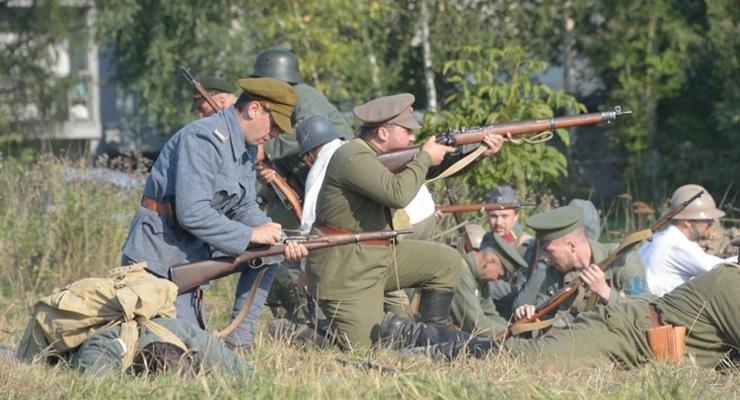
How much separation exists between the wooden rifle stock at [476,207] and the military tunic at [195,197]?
3.17 meters

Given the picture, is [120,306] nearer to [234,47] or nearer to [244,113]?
[244,113]

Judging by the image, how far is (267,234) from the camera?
31.0 ft

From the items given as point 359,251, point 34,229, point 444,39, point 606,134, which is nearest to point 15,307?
point 34,229

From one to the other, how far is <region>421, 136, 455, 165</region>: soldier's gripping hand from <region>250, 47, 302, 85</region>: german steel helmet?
2.21m

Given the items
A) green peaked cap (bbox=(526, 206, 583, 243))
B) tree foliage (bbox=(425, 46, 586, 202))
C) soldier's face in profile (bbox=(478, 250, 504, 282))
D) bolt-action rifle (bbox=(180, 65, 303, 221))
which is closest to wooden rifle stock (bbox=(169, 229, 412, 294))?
green peaked cap (bbox=(526, 206, 583, 243))

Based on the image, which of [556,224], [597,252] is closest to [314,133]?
[556,224]

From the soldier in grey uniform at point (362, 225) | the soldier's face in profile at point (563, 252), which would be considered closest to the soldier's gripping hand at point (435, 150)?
the soldier in grey uniform at point (362, 225)

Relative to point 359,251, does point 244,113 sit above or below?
above

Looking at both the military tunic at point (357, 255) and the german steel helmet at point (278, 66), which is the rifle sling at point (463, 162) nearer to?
the military tunic at point (357, 255)

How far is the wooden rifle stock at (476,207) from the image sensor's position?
1230 centimetres

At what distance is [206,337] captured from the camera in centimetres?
867

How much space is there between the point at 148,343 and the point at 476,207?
14.7 feet

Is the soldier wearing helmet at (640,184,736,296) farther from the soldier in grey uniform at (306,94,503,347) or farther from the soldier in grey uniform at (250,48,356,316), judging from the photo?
the soldier in grey uniform at (250,48,356,316)

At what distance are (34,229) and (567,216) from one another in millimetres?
5648
